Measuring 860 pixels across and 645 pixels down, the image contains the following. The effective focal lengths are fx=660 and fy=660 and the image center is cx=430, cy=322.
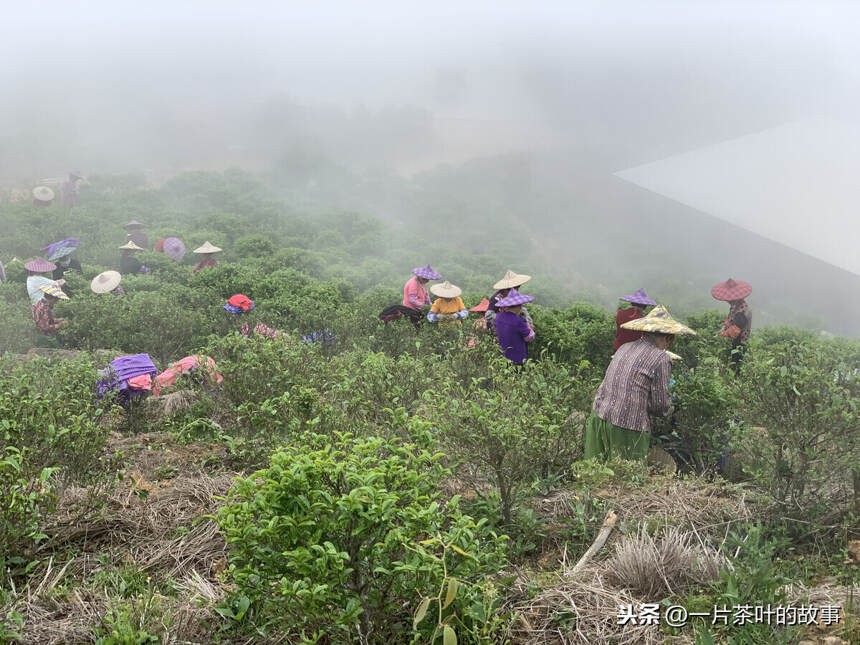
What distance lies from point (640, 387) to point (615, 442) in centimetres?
39

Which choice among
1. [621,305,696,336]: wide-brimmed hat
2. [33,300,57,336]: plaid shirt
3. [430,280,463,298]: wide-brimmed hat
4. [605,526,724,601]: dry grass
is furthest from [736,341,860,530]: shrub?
[33,300,57,336]: plaid shirt

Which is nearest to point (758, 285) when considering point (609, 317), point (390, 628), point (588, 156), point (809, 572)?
point (588, 156)

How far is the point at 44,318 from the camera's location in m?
8.12

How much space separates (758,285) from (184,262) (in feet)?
50.0

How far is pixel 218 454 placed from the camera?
4312mm

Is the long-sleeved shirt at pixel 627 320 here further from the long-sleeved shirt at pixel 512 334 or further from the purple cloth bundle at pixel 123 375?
the purple cloth bundle at pixel 123 375

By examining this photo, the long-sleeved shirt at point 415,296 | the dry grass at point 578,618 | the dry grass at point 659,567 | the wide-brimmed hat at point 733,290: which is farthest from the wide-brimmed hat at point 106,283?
the dry grass at point 659,567

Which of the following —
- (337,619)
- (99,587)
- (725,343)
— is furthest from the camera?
(725,343)

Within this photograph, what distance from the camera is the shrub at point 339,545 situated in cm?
194

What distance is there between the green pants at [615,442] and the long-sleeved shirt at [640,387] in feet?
0.21

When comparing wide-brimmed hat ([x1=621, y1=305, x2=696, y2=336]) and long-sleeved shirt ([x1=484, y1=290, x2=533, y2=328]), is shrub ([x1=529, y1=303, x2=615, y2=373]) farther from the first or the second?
wide-brimmed hat ([x1=621, y1=305, x2=696, y2=336])

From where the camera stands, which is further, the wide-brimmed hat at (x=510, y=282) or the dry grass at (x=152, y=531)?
the wide-brimmed hat at (x=510, y=282)

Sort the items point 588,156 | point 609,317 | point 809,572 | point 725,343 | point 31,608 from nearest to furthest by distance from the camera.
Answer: point 31,608
point 809,572
point 725,343
point 609,317
point 588,156

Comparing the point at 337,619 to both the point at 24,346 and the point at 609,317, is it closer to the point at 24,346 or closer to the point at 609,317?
the point at 609,317
